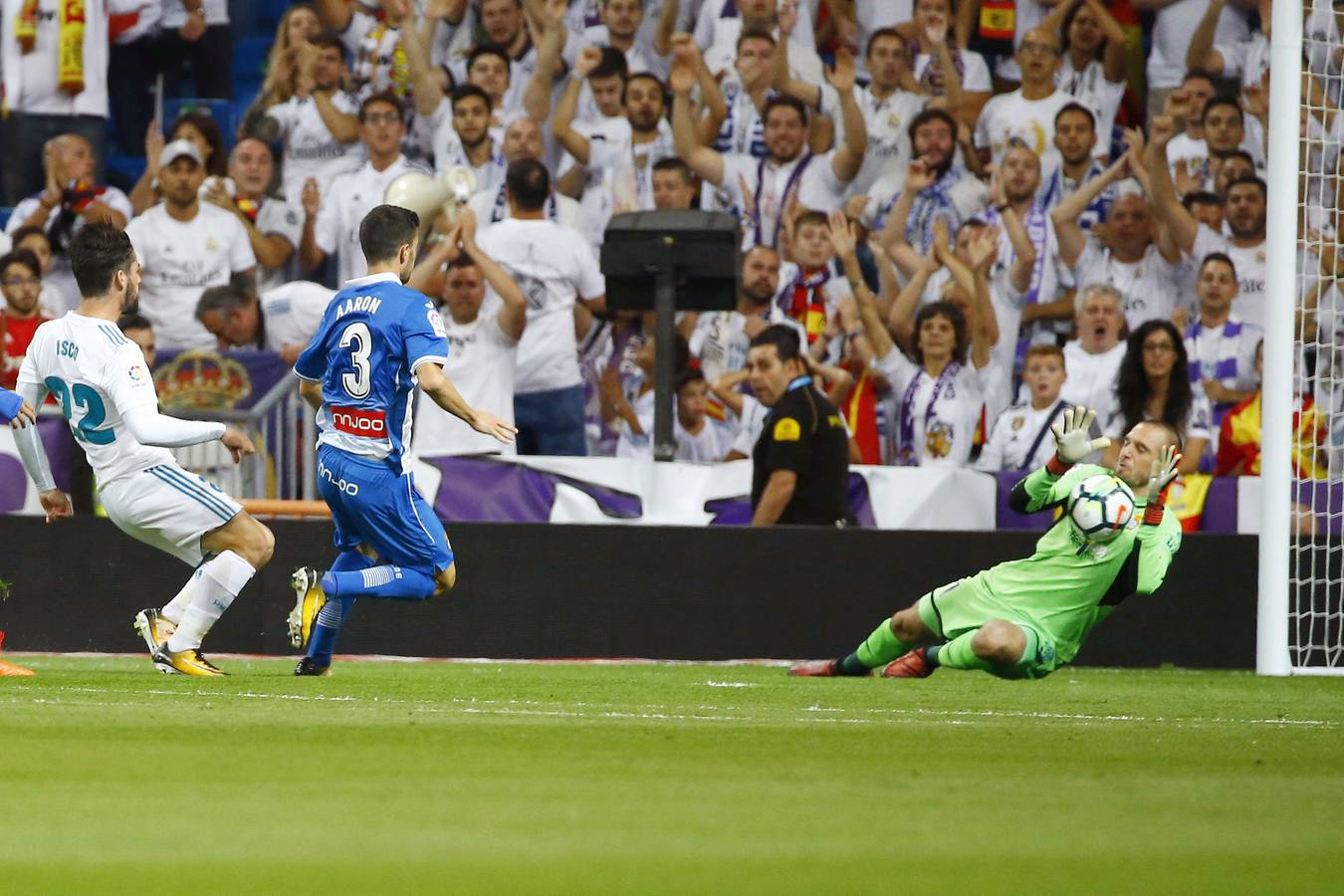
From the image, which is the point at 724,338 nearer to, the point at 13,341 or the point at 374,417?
the point at 13,341

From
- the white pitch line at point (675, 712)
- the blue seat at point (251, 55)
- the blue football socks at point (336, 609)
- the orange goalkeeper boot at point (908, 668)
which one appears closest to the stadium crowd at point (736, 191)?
the blue seat at point (251, 55)

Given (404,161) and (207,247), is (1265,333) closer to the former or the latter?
(404,161)

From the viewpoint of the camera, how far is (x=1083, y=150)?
573 inches

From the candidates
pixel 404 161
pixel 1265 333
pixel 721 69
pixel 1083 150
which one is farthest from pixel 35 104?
pixel 1265 333

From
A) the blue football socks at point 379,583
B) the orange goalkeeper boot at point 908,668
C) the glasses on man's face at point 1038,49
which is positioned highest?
the glasses on man's face at point 1038,49

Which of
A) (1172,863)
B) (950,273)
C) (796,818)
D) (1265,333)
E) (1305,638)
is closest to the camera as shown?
(1172,863)

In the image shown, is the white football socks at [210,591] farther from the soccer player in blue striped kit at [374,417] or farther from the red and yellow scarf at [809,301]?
the red and yellow scarf at [809,301]

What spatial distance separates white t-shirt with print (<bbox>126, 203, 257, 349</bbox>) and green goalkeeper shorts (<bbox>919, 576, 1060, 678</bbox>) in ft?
22.1

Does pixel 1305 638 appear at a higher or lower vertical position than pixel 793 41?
lower

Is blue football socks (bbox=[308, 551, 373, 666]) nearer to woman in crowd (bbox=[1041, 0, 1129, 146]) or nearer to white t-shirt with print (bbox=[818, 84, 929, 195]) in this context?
white t-shirt with print (bbox=[818, 84, 929, 195])

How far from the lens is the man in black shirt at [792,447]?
11828 mm

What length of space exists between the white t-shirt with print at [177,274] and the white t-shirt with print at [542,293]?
198cm

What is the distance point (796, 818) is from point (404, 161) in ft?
34.8

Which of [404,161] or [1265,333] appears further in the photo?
[404,161]
